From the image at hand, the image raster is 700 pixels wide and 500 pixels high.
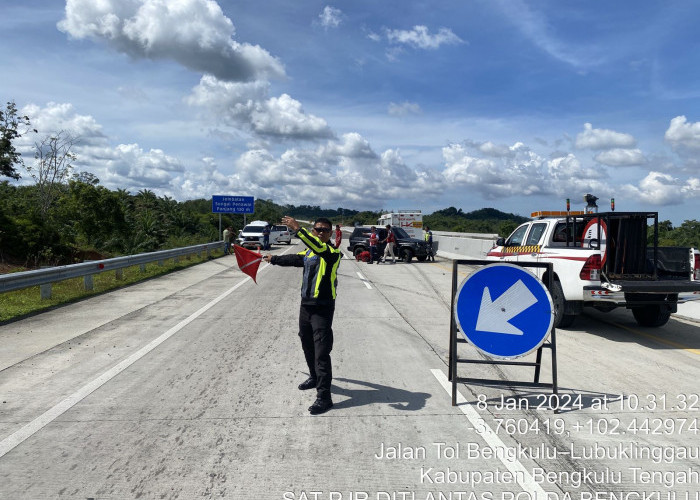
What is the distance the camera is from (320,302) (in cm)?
543

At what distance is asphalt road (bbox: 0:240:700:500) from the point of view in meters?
3.85

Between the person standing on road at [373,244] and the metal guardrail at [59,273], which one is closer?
the metal guardrail at [59,273]

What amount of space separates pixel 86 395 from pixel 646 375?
21.9ft

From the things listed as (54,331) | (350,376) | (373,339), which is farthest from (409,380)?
(54,331)

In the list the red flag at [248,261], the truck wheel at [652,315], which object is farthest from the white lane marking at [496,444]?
the truck wheel at [652,315]

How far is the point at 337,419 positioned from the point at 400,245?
21.6m

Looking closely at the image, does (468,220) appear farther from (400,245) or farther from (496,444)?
(496,444)

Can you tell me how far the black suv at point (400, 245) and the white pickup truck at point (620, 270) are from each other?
15.9 m

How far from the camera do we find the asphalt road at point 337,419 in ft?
12.6

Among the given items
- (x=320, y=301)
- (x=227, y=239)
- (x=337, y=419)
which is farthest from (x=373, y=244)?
(x=337, y=419)

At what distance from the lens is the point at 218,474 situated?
12.9 ft

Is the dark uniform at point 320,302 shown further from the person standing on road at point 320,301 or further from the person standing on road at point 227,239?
the person standing on road at point 227,239

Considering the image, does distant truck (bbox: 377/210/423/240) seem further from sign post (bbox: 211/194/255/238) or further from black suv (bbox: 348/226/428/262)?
sign post (bbox: 211/194/255/238)

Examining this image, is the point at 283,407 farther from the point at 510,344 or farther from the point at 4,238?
the point at 4,238
